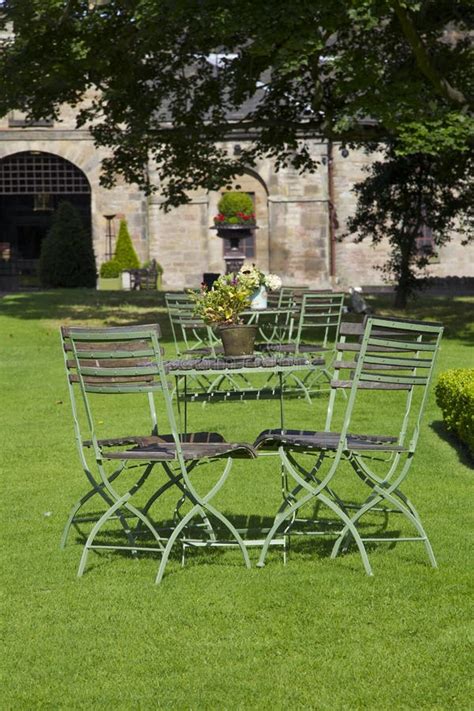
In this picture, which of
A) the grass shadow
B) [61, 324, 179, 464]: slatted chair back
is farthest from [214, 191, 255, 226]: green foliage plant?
[61, 324, 179, 464]: slatted chair back

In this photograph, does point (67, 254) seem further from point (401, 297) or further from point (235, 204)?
point (401, 297)

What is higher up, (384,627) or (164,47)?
(164,47)

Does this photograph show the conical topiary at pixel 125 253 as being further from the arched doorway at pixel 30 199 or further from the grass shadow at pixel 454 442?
the grass shadow at pixel 454 442

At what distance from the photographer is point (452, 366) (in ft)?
51.4

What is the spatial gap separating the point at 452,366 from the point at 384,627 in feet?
35.9

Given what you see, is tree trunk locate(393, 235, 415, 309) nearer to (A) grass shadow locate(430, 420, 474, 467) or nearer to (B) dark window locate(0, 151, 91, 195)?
(A) grass shadow locate(430, 420, 474, 467)

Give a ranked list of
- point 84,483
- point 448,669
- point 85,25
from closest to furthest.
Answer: point 448,669, point 84,483, point 85,25

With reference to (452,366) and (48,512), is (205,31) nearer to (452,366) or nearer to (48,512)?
(452,366)

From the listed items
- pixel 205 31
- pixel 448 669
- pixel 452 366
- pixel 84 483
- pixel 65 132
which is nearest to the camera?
pixel 448 669

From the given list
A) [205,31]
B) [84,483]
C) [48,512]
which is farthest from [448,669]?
[205,31]

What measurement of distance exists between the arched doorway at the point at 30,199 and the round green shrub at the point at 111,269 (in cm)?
272

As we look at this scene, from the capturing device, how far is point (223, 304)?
7098 mm

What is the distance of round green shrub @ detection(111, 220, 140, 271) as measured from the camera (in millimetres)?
37531

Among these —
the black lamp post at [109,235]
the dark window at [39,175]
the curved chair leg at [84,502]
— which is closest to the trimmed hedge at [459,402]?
the curved chair leg at [84,502]
